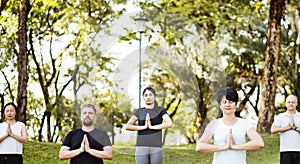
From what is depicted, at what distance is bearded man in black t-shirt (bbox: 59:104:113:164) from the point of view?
169 inches

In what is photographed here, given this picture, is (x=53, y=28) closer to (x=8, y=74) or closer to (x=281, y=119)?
(x=8, y=74)

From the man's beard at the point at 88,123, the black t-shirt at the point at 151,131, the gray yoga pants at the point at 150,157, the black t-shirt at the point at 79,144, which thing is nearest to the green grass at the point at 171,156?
the gray yoga pants at the point at 150,157

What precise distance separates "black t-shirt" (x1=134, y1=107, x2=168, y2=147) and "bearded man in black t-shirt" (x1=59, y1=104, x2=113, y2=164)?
1.16ft

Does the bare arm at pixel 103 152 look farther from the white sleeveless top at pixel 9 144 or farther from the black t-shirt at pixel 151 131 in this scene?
the white sleeveless top at pixel 9 144

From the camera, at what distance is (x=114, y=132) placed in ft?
13.9

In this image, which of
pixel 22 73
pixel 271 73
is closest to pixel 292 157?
pixel 271 73

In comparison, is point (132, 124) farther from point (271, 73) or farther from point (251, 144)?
point (271, 73)

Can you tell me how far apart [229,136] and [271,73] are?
8.59 metres

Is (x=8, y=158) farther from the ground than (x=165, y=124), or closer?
closer

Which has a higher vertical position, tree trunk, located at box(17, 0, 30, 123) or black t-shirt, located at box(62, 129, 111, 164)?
tree trunk, located at box(17, 0, 30, 123)

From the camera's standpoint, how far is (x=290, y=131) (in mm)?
6508

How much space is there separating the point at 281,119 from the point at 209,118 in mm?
2464

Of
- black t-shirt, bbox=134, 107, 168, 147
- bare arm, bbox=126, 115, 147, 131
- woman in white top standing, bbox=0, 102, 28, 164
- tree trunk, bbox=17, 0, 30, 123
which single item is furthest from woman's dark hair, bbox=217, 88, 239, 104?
tree trunk, bbox=17, 0, 30, 123

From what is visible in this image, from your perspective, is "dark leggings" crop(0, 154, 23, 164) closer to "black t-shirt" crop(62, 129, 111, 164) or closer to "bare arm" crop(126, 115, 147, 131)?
"black t-shirt" crop(62, 129, 111, 164)
